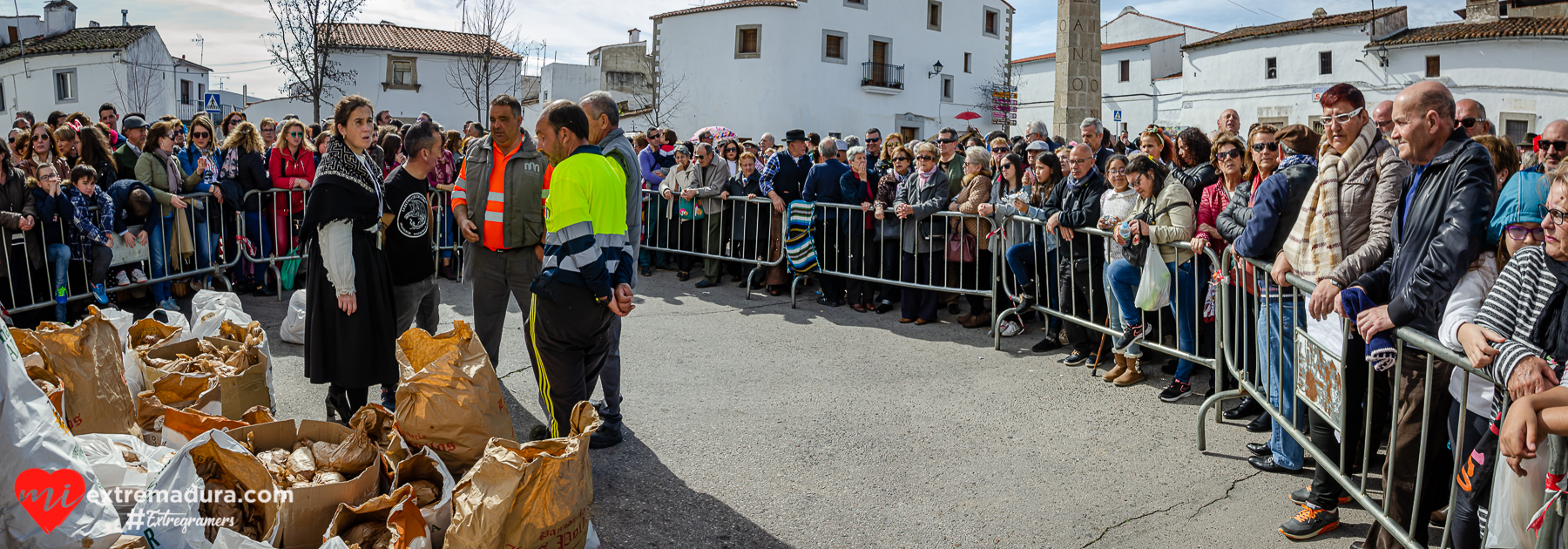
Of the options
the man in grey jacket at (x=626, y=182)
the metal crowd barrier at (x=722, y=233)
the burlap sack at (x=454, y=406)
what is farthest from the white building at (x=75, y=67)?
the burlap sack at (x=454, y=406)

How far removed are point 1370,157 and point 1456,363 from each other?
1.74 meters

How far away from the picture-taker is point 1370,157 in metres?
4.20

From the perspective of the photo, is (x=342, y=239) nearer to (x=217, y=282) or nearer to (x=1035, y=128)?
(x=217, y=282)

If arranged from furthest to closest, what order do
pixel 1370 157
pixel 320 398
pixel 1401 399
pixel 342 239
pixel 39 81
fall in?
pixel 39 81 → pixel 320 398 → pixel 342 239 → pixel 1370 157 → pixel 1401 399

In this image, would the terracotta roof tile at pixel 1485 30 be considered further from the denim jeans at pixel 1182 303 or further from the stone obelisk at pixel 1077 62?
the denim jeans at pixel 1182 303

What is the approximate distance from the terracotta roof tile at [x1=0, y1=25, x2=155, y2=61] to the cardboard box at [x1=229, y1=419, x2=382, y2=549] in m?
45.1

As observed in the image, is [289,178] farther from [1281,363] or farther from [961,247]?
[1281,363]

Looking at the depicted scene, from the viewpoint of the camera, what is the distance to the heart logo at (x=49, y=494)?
233 centimetres

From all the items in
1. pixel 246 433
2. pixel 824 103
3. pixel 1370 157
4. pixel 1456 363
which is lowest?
pixel 246 433

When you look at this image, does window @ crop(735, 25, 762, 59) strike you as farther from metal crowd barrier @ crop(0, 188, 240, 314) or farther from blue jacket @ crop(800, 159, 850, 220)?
metal crowd barrier @ crop(0, 188, 240, 314)

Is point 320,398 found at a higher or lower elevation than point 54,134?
lower

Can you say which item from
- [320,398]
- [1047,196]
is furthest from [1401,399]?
[320,398]

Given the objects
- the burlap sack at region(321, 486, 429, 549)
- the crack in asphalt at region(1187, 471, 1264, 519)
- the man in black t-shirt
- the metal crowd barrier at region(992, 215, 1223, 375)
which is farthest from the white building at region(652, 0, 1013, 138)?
the burlap sack at region(321, 486, 429, 549)

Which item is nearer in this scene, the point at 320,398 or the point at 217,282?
the point at 320,398
